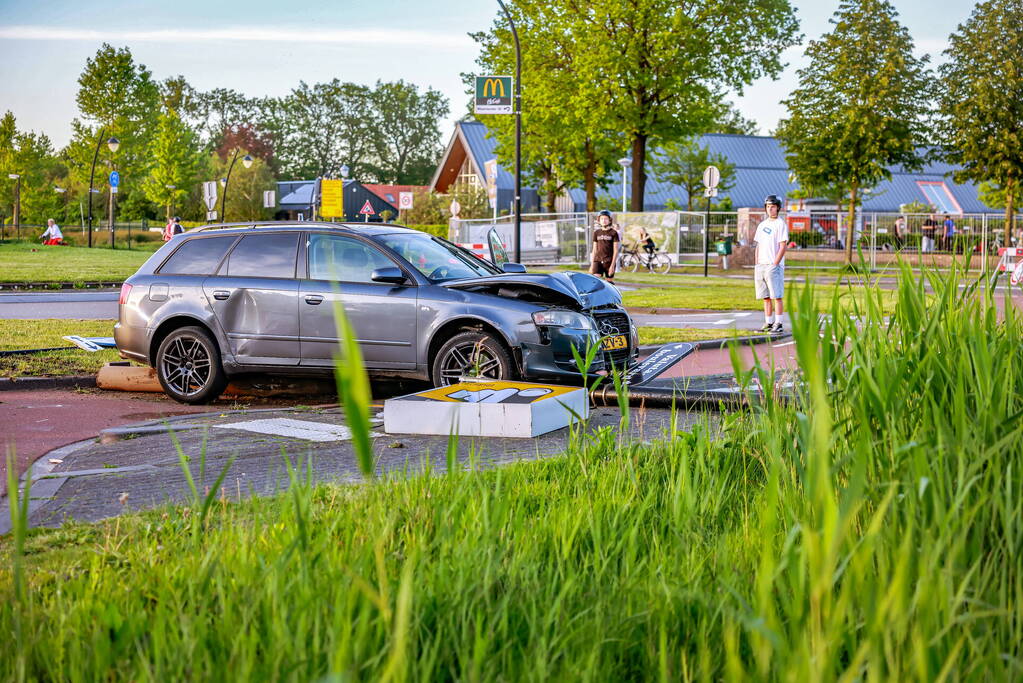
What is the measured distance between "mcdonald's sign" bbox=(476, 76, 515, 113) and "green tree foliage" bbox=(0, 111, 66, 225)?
382 inches

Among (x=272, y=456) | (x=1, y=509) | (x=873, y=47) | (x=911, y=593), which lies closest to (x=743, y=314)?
(x=272, y=456)

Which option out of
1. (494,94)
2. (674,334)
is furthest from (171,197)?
(674,334)

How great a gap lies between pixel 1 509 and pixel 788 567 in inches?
165

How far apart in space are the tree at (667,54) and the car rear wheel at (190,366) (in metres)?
33.0

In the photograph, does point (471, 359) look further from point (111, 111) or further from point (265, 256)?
point (111, 111)

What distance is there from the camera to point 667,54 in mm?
41219

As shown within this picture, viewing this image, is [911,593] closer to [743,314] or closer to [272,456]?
[272,456]

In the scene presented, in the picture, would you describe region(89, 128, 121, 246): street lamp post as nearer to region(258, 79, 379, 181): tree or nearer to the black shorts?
the black shorts

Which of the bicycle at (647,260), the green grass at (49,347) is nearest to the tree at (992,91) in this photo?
the bicycle at (647,260)

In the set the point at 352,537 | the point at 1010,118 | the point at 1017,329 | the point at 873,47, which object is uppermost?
the point at 873,47

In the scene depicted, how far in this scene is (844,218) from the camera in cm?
4575

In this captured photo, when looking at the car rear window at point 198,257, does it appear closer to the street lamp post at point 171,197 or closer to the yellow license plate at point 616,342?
the yellow license plate at point 616,342

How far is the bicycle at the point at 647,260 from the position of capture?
122 feet

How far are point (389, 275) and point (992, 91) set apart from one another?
128 ft
